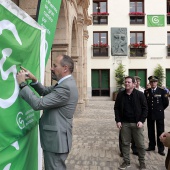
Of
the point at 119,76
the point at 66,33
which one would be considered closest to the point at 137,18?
the point at 119,76

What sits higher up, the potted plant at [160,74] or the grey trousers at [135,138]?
the potted plant at [160,74]

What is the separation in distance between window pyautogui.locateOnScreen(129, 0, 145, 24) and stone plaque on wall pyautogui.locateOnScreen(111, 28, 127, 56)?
173 cm

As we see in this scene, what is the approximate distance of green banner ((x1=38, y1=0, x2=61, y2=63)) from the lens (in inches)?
130

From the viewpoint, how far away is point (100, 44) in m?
24.2

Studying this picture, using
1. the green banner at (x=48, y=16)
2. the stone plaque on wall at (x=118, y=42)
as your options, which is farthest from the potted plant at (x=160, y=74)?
the green banner at (x=48, y=16)

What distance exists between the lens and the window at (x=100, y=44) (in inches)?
953

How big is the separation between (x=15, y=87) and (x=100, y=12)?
23780 millimetres

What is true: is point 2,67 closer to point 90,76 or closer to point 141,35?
point 90,76

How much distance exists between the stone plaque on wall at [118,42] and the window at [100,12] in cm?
153

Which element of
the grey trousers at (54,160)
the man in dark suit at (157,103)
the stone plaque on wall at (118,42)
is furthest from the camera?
the stone plaque on wall at (118,42)

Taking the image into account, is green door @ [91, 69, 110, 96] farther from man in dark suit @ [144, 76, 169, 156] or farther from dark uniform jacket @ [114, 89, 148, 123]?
dark uniform jacket @ [114, 89, 148, 123]

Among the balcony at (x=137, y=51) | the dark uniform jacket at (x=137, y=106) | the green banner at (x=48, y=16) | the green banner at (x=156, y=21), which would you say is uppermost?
the green banner at (x=156, y=21)

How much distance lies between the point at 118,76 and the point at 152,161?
18376 millimetres

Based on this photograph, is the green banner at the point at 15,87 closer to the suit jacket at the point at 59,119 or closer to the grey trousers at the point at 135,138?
the suit jacket at the point at 59,119
